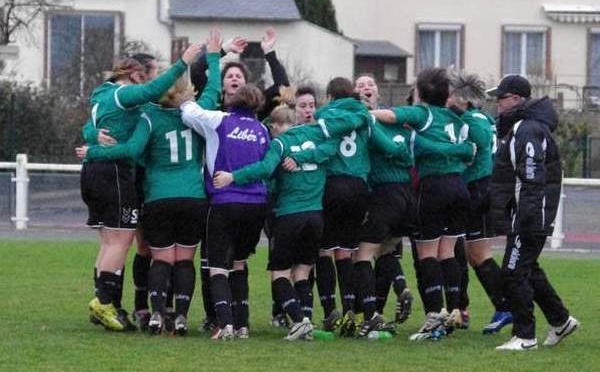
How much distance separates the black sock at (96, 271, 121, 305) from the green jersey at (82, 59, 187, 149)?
107cm

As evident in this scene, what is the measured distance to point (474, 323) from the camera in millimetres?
14547

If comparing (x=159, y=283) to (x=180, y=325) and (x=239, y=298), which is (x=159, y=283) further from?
A: (x=239, y=298)

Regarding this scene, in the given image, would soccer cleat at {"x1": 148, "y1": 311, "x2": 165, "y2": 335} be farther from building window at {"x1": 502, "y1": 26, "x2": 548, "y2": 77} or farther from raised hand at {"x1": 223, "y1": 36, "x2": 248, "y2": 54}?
building window at {"x1": 502, "y1": 26, "x2": 548, "y2": 77}

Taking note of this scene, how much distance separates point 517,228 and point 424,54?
39262 mm

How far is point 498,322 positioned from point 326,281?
5.08 ft

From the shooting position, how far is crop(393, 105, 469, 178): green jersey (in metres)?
12.9

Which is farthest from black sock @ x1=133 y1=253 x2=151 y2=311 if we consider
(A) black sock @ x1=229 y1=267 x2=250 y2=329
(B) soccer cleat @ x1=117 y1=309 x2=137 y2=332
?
(A) black sock @ x1=229 y1=267 x2=250 y2=329

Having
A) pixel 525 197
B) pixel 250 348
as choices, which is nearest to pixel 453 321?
pixel 525 197

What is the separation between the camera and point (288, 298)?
12609 millimetres

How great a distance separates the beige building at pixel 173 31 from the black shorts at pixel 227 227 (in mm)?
28093

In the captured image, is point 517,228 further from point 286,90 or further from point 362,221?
point 286,90

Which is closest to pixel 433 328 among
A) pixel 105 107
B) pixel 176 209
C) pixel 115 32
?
pixel 176 209

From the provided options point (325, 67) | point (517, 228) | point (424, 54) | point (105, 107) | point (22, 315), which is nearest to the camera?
point (517, 228)

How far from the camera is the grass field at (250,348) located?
36.4ft
